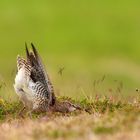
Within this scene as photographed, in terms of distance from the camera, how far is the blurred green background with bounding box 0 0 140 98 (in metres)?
33.5

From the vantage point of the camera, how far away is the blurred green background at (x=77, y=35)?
33469 millimetres

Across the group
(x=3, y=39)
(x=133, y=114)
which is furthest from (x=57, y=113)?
(x=3, y=39)

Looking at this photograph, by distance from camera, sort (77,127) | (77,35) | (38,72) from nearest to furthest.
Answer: (77,127) < (38,72) < (77,35)

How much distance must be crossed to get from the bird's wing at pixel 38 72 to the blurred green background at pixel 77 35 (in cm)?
1657

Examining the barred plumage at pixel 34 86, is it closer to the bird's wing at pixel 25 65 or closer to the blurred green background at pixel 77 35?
the bird's wing at pixel 25 65

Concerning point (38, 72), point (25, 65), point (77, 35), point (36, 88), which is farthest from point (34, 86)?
point (77, 35)

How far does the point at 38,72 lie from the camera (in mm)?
13883

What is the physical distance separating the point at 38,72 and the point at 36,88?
0.87 ft

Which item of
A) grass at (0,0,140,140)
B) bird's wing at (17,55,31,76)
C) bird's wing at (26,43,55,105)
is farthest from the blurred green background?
bird's wing at (26,43,55,105)

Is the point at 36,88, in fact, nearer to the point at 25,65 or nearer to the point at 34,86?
the point at 34,86

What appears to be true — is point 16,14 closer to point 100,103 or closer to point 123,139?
point 100,103

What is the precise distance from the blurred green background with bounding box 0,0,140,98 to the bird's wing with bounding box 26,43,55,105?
16570 millimetres

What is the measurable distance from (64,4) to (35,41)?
5955mm

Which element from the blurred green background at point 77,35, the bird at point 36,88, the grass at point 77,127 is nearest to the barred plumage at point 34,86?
the bird at point 36,88
